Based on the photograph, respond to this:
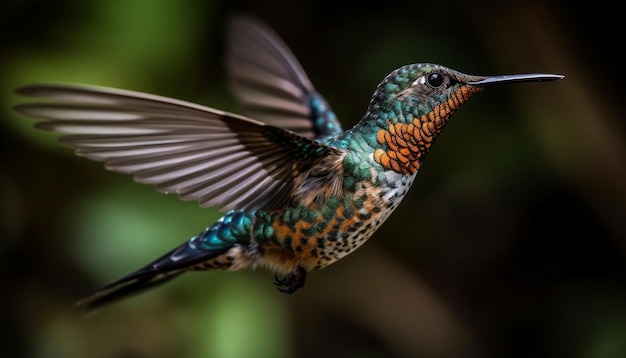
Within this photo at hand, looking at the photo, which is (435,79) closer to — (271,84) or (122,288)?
(271,84)

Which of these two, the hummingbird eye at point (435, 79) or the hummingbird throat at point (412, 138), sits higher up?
the hummingbird eye at point (435, 79)

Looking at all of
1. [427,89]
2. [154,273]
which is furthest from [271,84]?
[427,89]

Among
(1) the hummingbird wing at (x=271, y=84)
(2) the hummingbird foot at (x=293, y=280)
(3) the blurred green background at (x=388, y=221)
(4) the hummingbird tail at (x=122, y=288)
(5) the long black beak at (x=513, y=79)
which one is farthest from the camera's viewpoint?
(3) the blurred green background at (x=388, y=221)

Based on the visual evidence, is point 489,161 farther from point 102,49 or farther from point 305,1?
point 102,49

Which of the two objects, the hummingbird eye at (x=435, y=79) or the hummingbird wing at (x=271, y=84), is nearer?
the hummingbird eye at (x=435, y=79)

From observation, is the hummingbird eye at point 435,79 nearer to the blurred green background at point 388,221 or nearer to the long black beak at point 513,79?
the long black beak at point 513,79

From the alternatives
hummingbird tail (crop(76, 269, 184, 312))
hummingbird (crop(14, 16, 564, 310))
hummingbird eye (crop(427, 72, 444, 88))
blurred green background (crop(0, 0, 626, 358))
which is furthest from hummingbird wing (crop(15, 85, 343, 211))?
blurred green background (crop(0, 0, 626, 358))

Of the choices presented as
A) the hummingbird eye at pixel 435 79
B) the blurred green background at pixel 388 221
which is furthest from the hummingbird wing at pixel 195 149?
the blurred green background at pixel 388 221

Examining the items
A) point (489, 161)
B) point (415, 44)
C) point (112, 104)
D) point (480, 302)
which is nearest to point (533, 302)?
point (480, 302)

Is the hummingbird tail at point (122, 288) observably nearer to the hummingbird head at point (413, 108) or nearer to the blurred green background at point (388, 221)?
the hummingbird head at point (413, 108)

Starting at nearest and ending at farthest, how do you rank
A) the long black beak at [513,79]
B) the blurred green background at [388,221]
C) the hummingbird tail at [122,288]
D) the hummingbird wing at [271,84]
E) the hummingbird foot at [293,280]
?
the long black beak at [513,79] < the hummingbird foot at [293,280] < the hummingbird tail at [122,288] < the hummingbird wing at [271,84] < the blurred green background at [388,221]
